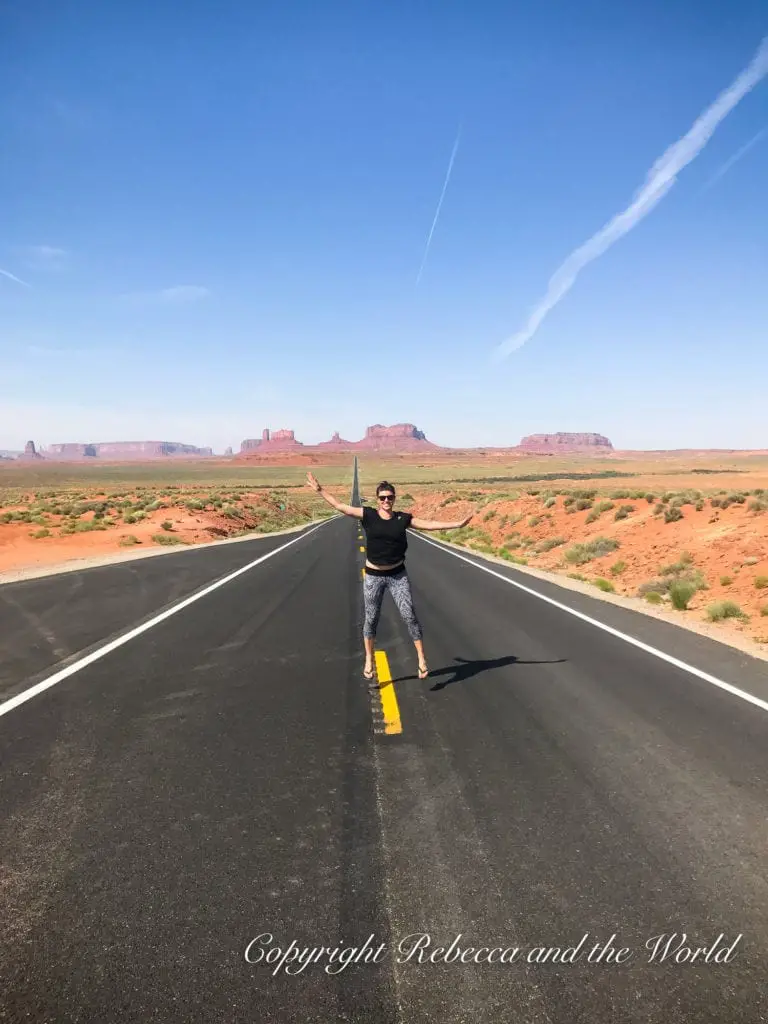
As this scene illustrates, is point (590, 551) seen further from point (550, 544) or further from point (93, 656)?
point (93, 656)

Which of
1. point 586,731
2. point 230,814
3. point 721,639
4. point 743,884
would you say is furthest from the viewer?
point 721,639

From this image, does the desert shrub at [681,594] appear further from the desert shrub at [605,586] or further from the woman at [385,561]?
the woman at [385,561]

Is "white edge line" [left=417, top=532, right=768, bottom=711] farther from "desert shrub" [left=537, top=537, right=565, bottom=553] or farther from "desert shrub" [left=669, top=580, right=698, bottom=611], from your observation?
"desert shrub" [left=537, top=537, right=565, bottom=553]

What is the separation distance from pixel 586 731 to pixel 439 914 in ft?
9.37

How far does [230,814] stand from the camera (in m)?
3.95

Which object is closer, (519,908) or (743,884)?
(519,908)

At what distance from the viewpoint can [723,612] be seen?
11234mm

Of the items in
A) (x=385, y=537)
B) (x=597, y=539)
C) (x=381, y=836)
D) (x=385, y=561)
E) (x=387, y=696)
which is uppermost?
(x=385, y=537)

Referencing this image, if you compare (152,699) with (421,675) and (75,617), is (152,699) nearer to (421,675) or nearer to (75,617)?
(421,675)

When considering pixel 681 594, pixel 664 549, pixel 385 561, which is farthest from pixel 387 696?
pixel 664 549

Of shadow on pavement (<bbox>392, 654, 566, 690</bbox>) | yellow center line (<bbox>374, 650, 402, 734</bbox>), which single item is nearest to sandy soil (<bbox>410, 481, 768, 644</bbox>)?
shadow on pavement (<bbox>392, 654, 566, 690</bbox>)

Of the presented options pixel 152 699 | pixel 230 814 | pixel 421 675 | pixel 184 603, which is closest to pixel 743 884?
pixel 230 814

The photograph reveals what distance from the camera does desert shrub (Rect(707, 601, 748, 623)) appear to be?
11.2 metres

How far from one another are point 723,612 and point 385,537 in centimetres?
765
